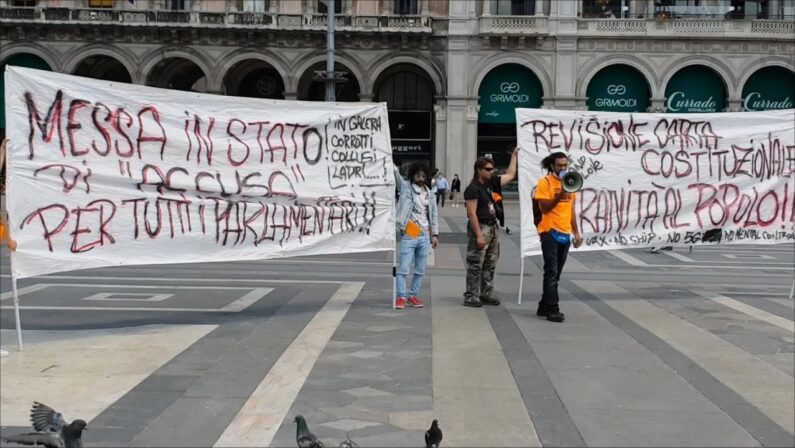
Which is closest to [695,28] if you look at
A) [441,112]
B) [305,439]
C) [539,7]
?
[539,7]

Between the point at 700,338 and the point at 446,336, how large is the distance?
2.59 m

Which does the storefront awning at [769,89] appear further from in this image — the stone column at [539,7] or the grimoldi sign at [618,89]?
the stone column at [539,7]

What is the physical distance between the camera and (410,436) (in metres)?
4.92

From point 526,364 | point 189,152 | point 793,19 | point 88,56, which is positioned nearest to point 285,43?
point 88,56

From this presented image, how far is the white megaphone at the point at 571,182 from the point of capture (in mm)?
8482

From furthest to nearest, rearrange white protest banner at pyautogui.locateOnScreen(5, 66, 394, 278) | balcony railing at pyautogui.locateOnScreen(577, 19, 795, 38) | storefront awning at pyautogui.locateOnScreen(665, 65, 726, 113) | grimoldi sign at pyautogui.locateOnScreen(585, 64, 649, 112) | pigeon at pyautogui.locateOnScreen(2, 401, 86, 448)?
grimoldi sign at pyautogui.locateOnScreen(585, 64, 649, 112), storefront awning at pyautogui.locateOnScreen(665, 65, 726, 113), balcony railing at pyautogui.locateOnScreen(577, 19, 795, 38), white protest banner at pyautogui.locateOnScreen(5, 66, 394, 278), pigeon at pyautogui.locateOnScreen(2, 401, 86, 448)

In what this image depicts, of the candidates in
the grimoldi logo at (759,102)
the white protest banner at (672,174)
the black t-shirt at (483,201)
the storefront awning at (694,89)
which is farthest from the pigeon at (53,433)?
the grimoldi logo at (759,102)

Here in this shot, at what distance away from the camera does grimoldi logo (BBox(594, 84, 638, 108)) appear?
40438mm

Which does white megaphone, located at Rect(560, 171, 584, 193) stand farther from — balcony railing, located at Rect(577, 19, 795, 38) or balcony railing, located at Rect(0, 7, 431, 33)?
balcony railing, located at Rect(577, 19, 795, 38)

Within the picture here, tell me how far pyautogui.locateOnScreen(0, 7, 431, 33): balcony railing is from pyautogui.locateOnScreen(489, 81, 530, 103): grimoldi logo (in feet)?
16.3

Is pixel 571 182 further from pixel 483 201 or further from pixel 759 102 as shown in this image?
pixel 759 102

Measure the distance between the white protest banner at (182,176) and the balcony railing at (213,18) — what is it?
3193 cm

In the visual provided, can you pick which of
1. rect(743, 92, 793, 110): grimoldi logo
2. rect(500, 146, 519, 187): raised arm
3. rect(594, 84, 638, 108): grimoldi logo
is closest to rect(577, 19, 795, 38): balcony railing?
rect(594, 84, 638, 108): grimoldi logo

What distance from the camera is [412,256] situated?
9.38 meters
